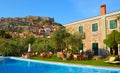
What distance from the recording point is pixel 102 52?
26.6 metres

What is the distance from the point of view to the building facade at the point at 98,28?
25.2 metres

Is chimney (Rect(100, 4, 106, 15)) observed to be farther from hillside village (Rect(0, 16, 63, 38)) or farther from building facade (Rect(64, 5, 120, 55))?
hillside village (Rect(0, 16, 63, 38))

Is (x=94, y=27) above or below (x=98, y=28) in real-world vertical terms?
above

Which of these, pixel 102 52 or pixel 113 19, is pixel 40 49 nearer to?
pixel 102 52

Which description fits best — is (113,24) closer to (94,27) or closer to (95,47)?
(94,27)

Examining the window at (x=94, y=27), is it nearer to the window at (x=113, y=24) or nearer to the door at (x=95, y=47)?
the door at (x=95, y=47)

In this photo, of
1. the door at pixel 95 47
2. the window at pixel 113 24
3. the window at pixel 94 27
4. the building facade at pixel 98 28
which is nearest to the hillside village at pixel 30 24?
the building facade at pixel 98 28

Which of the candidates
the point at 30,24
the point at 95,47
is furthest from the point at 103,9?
the point at 30,24

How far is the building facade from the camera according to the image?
25.2 meters

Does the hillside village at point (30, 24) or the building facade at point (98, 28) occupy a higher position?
the hillside village at point (30, 24)

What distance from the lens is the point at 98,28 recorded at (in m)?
27.0

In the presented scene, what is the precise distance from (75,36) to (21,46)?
13608 mm

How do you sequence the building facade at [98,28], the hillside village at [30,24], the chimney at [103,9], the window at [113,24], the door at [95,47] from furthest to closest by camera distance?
the hillside village at [30,24]
the door at [95,47]
the chimney at [103,9]
the building facade at [98,28]
the window at [113,24]

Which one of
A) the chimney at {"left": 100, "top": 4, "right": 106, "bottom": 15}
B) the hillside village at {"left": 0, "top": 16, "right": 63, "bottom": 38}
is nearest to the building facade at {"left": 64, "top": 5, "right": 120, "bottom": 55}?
the chimney at {"left": 100, "top": 4, "right": 106, "bottom": 15}
